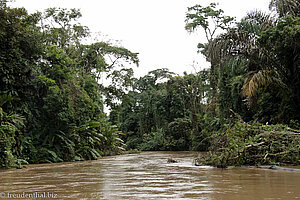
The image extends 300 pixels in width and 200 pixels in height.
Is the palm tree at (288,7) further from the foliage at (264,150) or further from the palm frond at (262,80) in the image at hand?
the foliage at (264,150)

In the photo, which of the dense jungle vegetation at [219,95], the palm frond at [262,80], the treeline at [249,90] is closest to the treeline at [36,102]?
the dense jungle vegetation at [219,95]

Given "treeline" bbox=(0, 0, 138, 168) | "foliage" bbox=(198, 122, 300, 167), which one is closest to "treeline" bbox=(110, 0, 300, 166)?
"foliage" bbox=(198, 122, 300, 167)

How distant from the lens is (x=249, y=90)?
11.1m

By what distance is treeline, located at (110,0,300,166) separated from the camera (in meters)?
7.12

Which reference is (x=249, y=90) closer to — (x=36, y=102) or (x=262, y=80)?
(x=262, y=80)

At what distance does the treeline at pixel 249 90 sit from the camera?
7.12 meters

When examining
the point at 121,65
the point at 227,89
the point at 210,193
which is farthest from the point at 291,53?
the point at 121,65

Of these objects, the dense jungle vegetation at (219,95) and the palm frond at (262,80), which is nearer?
the dense jungle vegetation at (219,95)

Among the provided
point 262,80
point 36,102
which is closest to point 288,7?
point 262,80

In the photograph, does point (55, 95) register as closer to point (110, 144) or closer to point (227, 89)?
point (110, 144)

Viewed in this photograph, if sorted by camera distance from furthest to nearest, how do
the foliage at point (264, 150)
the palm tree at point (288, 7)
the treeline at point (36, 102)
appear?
the palm tree at point (288, 7)
the treeline at point (36, 102)
the foliage at point (264, 150)

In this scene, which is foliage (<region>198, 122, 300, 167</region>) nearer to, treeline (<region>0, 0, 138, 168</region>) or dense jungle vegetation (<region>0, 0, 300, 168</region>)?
dense jungle vegetation (<region>0, 0, 300, 168</region>)

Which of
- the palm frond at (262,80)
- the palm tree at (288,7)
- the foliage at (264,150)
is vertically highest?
the palm tree at (288,7)

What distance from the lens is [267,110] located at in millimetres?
12484
